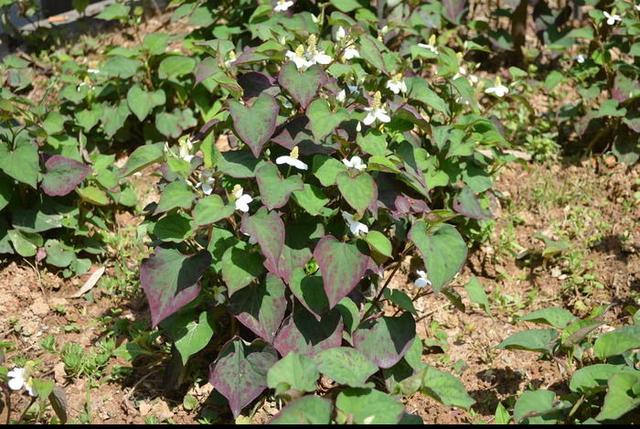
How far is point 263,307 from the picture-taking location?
2.82 m

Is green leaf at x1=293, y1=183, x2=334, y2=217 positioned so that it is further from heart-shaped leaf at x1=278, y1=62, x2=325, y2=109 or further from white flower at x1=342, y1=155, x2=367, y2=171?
heart-shaped leaf at x1=278, y1=62, x2=325, y2=109

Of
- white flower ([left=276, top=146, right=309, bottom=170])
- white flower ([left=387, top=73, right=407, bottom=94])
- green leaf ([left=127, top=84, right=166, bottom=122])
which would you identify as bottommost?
green leaf ([left=127, top=84, right=166, bottom=122])

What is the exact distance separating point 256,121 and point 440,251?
2.50 feet

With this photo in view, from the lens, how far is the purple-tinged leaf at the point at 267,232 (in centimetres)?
260

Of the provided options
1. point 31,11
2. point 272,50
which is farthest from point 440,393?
point 31,11

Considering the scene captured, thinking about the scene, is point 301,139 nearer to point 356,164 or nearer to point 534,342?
point 356,164

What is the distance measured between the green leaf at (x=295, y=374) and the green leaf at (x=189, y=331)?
439 mm

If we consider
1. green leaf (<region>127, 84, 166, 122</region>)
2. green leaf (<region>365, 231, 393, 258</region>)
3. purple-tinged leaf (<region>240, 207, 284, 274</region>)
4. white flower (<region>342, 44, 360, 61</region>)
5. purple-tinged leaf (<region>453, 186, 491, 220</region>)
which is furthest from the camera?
green leaf (<region>127, 84, 166, 122</region>)

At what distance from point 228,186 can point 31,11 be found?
8.73ft

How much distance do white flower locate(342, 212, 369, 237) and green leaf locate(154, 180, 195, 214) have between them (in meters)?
0.52

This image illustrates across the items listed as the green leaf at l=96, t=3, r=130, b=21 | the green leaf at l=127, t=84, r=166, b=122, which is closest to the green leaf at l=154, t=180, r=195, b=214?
the green leaf at l=127, t=84, r=166, b=122

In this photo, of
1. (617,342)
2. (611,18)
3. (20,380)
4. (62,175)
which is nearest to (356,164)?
(617,342)

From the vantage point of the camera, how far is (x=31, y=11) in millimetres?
4906

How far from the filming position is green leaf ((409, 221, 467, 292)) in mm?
2672
